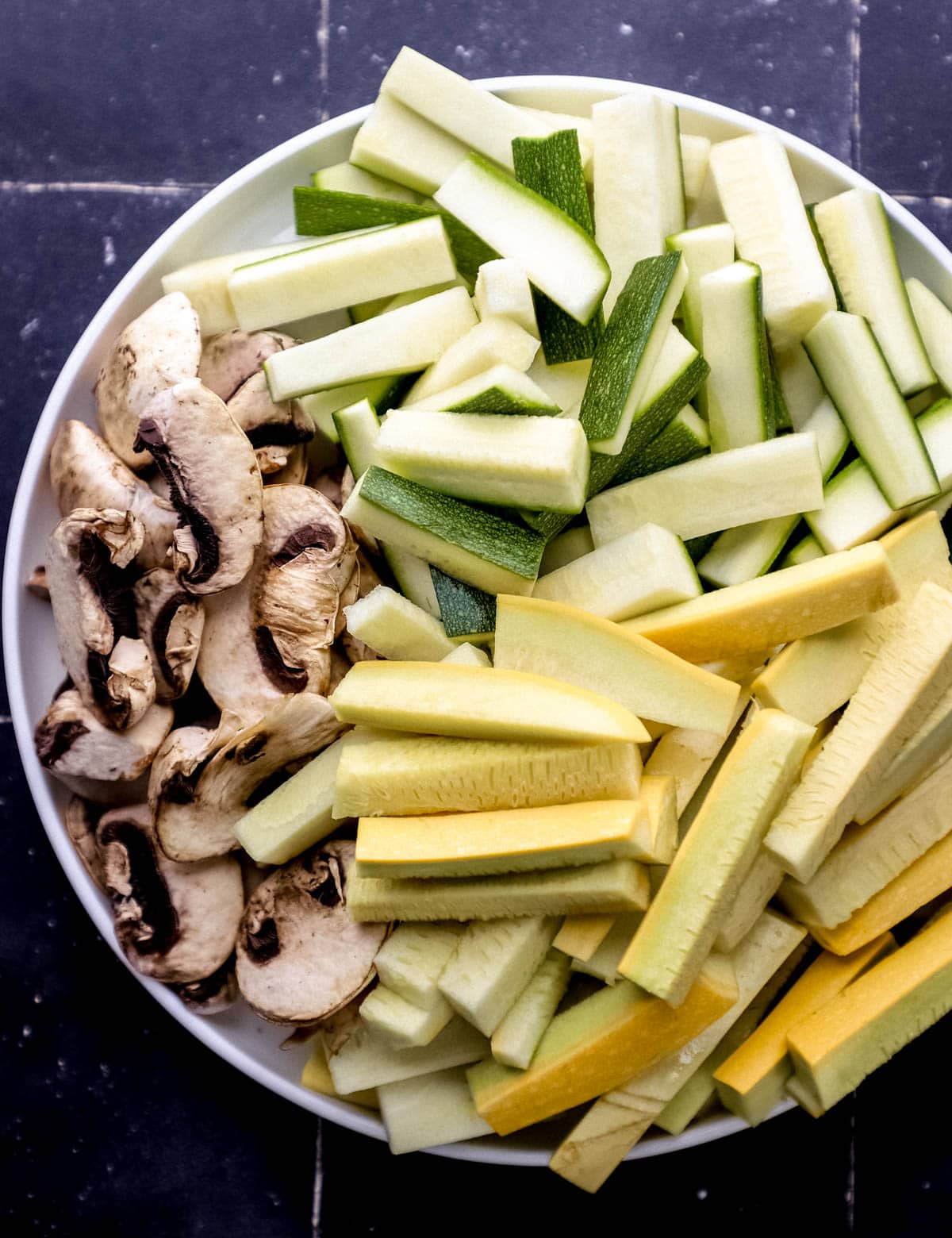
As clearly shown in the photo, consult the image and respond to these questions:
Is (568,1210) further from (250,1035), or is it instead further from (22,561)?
(22,561)

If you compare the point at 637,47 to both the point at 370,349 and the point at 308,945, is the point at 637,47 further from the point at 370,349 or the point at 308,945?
the point at 308,945

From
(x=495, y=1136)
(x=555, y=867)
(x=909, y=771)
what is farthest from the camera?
(x=495, y=1136)

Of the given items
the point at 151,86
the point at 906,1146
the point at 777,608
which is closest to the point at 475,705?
the point at 777,608

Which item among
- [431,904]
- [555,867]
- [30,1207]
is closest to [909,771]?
[555,867]

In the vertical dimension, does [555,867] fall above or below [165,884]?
above

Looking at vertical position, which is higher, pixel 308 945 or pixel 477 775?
pixel 477 775

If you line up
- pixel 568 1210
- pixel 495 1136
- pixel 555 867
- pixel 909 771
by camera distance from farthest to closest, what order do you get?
pixel 568 1210 < pixel 495 1136 < pixel 909 771 < pixel 555 867

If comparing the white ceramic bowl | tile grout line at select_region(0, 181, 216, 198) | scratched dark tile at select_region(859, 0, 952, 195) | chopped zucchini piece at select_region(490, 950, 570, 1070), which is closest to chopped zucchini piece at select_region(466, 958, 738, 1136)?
chopped zucchini piece at select_region(490, 950, 570, 1070)

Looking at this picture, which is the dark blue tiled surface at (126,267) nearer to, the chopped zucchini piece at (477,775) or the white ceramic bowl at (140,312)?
the white ceramic bowl at (140,312)
